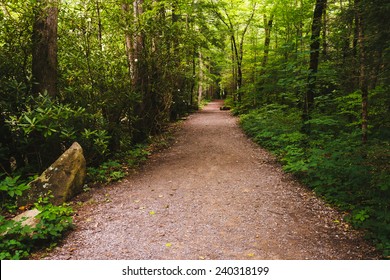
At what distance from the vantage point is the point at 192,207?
5387mm

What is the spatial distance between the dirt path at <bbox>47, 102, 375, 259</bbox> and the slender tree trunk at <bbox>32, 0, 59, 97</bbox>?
330 cm

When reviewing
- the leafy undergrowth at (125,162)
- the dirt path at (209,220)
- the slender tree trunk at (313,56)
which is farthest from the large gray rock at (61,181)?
the slender tree trunk at (313,56)

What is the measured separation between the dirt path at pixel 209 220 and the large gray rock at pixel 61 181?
1.81 feet

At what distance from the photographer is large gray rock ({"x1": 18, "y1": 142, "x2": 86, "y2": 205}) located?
5.45 metres

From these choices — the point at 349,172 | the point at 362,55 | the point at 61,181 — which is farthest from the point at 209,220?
the point at 362,55

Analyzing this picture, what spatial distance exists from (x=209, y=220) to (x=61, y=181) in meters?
3.38

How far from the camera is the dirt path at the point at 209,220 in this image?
388cm

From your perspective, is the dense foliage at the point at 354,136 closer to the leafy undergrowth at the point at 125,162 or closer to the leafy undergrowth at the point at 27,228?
the leafy undergrowth at the point at 125,162

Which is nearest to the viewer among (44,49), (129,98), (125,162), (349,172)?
(349,172)

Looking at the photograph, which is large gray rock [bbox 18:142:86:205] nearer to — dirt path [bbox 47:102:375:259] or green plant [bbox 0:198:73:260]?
dirt path [bbox 47:102:375:259]

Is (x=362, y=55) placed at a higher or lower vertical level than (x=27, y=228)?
higher

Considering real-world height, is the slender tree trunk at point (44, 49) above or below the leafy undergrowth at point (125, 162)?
above

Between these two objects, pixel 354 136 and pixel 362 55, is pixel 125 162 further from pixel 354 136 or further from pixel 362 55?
pixel 362 55

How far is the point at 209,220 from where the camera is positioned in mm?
4820
